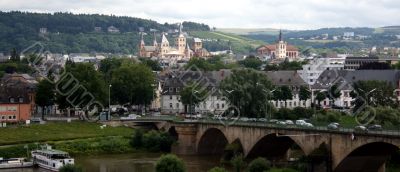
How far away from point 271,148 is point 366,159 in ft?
58.9

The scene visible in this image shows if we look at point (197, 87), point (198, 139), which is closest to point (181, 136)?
point (198, 139)

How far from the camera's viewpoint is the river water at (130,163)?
8981cm

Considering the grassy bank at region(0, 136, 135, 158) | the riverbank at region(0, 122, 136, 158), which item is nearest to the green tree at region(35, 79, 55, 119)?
the riverbank at region(0, 122, 136, 158)

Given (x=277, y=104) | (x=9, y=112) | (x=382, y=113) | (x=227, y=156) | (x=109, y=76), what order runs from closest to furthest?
1. (x=227, y=156)
2. (x=382, y=113)
3. (x=9, y=112)
4. (x=277, y=104)
5. (x=109, y=76)

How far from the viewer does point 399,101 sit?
135875 mm

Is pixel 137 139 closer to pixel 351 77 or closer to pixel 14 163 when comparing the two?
pixel 14 163

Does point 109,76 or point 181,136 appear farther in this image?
point 109,76

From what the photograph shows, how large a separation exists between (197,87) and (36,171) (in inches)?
2323

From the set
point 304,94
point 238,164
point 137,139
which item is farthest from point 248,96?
point 304,94

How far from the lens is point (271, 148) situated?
92.7 m

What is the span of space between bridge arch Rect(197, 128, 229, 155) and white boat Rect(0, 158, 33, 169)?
23725mm

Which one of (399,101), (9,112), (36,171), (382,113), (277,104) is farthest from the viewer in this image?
(277,104)

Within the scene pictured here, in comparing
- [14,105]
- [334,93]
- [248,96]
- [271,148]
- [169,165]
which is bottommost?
[271,148]

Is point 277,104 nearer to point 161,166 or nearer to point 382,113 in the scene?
point 382,113
